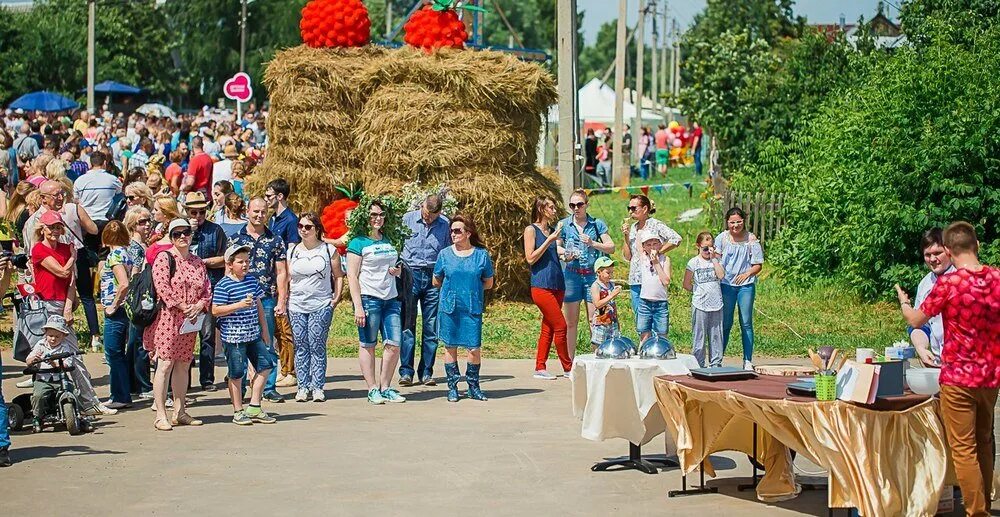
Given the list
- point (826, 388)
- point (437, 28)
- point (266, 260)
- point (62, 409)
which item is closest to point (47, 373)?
point (62, 409)

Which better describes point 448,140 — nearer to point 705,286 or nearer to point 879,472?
point 705,286

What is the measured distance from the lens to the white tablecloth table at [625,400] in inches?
369

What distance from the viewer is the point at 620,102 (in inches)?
1628

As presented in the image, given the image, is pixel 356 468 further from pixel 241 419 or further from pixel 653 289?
pixel 653 289

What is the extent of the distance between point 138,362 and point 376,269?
2.32m

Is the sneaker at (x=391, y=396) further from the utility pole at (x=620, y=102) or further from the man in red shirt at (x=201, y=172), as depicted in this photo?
the utility pole at (x=620, y=102)

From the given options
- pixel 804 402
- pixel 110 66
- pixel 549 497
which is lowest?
pixel 549 497

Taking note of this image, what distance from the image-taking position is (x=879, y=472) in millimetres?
7707

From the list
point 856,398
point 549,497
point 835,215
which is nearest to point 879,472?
point 856,398

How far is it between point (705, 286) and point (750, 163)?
44.7 ft

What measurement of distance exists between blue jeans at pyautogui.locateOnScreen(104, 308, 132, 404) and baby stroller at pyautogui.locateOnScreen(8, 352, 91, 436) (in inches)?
36.6

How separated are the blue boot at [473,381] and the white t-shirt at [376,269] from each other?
955mm

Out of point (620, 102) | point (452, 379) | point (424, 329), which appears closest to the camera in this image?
point (452, 379)

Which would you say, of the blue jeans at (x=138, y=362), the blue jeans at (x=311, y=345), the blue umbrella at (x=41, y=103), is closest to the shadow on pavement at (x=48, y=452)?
the blue jeans at (x=138, y=362)
